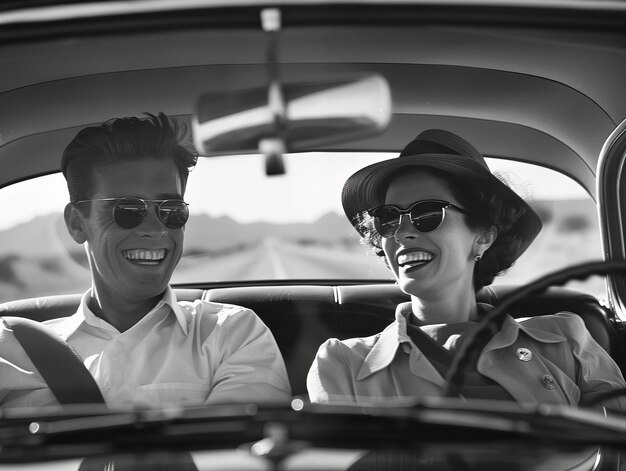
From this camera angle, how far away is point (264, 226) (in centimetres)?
247

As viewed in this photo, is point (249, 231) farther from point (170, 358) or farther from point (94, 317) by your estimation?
point (94, 317)

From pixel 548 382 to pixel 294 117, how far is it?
116 centimetres

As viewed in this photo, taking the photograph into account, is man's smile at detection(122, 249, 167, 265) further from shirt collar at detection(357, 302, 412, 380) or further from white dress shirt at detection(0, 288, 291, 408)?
shirt collar at detection(357, 302, 412, 380)

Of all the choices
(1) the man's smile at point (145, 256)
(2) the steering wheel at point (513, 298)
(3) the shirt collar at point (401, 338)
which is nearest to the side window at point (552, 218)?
(3) the shirt collar at point (401, 338)

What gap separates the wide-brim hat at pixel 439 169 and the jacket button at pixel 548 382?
38 centimetres

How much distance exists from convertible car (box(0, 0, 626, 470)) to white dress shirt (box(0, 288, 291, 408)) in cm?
8

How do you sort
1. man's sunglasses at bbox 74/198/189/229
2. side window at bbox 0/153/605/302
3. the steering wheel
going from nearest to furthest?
the steering wheel, side window at bbox 0/153/605/302, man's sunglasses at bbox 74/198/189/229

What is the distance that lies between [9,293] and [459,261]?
1398 mm

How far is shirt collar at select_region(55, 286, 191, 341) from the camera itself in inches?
106

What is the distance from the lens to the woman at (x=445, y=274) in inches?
102

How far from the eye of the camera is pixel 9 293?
262 centimetres

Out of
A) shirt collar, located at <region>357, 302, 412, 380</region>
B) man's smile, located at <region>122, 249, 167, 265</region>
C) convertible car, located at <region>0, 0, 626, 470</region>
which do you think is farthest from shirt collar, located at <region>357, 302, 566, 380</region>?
man's smile, located at <region>122, 249, 167, 265</region>

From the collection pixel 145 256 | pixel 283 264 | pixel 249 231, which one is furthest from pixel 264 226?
pixel 145 256

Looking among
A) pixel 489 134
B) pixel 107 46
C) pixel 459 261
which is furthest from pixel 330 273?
pixel 107 46
